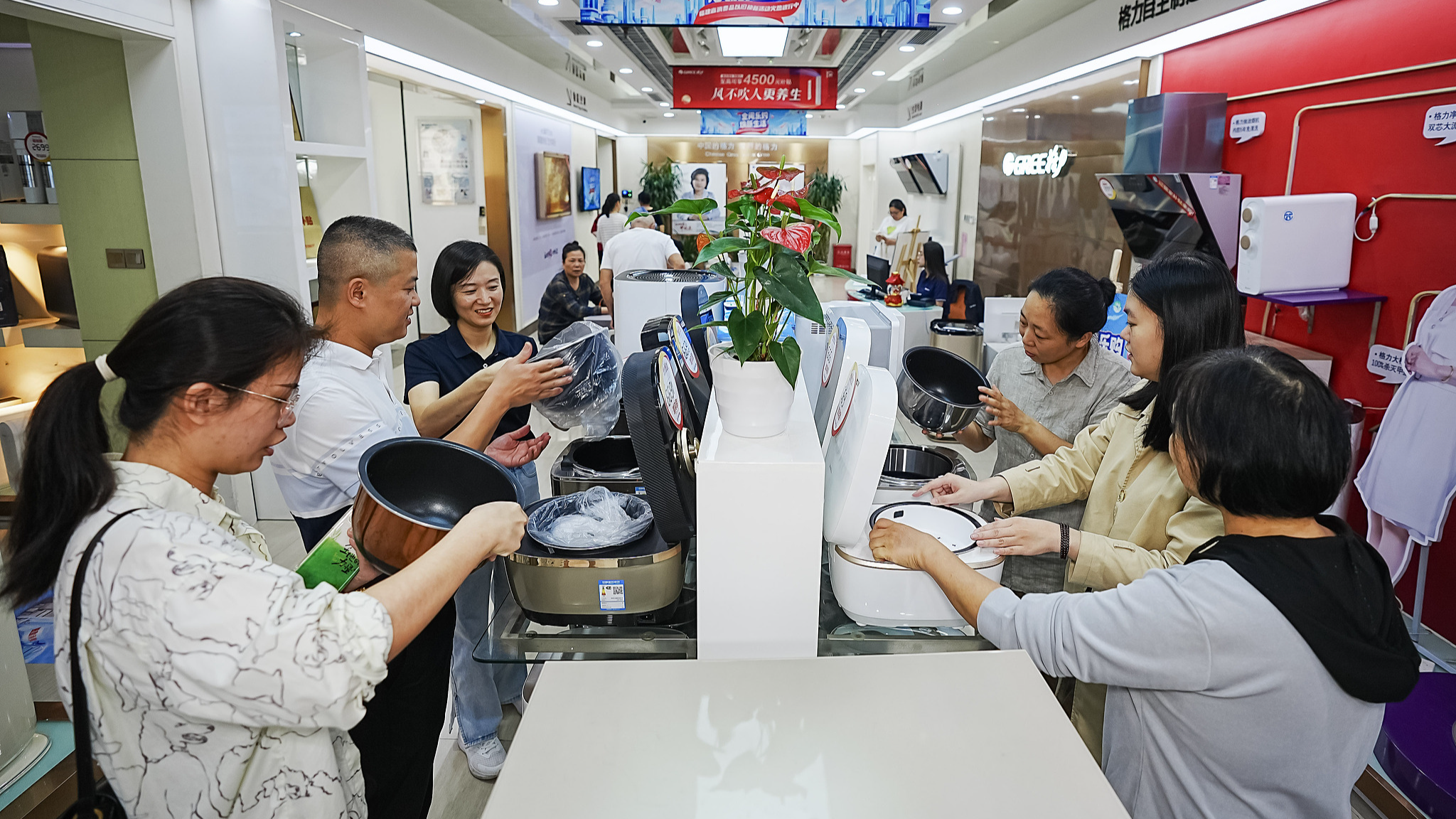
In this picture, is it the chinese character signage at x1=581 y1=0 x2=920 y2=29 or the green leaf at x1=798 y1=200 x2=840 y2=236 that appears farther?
the chinese character signage at x1=581 y1=0 x2=920 y2=29

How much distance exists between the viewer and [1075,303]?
7.70 ft

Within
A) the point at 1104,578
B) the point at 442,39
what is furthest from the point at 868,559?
the point at 442,39

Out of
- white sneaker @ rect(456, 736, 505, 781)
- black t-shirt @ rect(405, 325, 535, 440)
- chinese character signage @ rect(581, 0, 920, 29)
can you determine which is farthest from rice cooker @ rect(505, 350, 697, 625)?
chinese character signage @ rect(581, 0, 920, 29)

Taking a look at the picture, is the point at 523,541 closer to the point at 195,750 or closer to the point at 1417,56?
the point at 195,750

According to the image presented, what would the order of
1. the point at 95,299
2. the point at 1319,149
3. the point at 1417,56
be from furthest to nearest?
the point at 95,299, the point at 1319,149, the point at 1417,56

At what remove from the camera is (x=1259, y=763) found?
1.18 meters

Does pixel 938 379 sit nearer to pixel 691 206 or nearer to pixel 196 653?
pixel 691 206

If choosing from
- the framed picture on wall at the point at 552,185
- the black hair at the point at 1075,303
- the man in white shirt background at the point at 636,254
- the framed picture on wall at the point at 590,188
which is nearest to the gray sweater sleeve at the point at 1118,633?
the black hair at the point at 1075,303

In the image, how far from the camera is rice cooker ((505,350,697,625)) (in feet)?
4.09

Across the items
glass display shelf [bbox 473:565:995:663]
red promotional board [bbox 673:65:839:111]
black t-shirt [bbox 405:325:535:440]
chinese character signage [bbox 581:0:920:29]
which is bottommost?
glass display shelf [bbox 473:565:995:663]

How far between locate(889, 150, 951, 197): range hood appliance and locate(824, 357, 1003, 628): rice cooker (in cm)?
974

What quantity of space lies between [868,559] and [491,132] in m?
8.48

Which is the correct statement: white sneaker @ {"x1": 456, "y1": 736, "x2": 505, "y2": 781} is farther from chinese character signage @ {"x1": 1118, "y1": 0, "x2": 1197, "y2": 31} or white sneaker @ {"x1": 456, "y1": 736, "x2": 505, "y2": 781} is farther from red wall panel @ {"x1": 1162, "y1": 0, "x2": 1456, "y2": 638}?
chinese character signage @ {"x1": 1118, "y1": 0, "x2": 1197, "y2": 31}

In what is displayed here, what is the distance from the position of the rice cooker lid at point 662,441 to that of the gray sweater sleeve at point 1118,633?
1.70 feet
